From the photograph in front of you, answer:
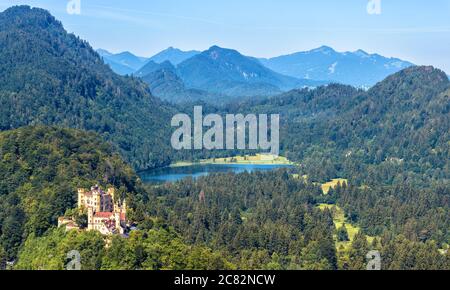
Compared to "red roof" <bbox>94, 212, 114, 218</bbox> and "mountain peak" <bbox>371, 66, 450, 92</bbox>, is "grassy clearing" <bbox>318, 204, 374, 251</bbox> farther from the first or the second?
"mountain peak" <bbox>371, 66, 450, 92</bbox>

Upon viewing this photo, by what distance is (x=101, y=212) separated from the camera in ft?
145

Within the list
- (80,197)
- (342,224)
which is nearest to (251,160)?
(342,224)

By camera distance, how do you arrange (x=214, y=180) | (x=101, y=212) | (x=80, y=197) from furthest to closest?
(x=214, y=180) → (x=80, y=197) → (x=101, y=212)

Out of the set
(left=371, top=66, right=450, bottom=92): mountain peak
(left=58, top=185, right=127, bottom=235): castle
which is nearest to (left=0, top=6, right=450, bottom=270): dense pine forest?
(left=371, top=66, right=450, bottom=92): mountain peak

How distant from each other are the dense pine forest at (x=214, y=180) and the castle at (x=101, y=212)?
0.89 metres

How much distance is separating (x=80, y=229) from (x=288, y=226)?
24.1m

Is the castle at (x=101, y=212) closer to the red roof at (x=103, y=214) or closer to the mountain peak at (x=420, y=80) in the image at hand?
the red roof at (x=103, y=214)

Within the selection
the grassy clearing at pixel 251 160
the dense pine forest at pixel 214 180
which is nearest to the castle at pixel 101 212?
the dense pine forest at pixel 214 180

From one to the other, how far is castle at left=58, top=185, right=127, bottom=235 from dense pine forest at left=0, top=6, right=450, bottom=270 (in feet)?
2.92

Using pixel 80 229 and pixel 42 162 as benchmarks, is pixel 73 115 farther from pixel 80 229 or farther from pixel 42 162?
pixel 80 229

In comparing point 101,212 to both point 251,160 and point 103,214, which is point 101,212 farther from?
point 251,160

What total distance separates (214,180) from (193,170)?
2583cm

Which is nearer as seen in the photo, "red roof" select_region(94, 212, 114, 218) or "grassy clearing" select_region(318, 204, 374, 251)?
"red roof" select_region(94, 212, 114, 218)

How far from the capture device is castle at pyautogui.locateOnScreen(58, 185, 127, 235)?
42594mm
